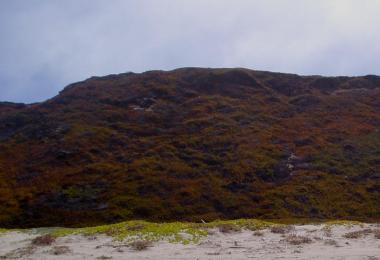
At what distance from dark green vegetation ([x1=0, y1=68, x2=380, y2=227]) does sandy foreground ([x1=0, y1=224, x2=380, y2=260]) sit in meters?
9.31

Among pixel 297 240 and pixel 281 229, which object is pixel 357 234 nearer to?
pixel 297 240

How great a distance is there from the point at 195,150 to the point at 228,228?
2202 cm

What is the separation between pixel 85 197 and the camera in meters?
35.8

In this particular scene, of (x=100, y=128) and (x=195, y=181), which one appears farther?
(x=100, y=128)

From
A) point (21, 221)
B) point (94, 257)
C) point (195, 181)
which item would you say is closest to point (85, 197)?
point (21, 221)

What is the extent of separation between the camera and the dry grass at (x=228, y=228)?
22.2 metres

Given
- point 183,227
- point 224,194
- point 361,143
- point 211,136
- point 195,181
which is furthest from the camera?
point 211,136

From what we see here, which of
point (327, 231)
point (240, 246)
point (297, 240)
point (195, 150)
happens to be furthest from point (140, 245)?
point (195, 150)

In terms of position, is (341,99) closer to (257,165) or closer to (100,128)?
(257,165)

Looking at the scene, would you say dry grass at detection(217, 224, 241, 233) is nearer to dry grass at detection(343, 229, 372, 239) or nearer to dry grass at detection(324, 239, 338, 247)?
dry grass at detection(324, 239, 338, 247)

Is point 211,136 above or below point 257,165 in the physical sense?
above

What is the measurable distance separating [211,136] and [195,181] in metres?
10.3

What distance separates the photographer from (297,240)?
64.6ft

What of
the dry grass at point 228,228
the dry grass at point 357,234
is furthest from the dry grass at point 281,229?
the dry grass at point 357,234
